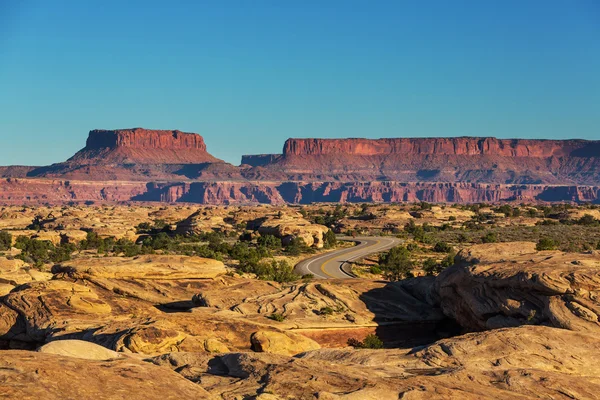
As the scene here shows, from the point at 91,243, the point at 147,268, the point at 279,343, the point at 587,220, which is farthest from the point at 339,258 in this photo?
the point at 587,220

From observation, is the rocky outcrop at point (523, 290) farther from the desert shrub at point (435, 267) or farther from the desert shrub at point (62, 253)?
the desert shrub at point (62, 253)

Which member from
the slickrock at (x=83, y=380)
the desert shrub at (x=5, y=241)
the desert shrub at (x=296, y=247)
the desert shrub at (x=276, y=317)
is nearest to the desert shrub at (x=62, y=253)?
the desert shrub at (x=5, y=241)

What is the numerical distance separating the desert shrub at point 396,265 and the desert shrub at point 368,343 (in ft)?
72.0

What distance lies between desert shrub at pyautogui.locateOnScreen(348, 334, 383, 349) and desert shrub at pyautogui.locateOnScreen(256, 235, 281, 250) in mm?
43869

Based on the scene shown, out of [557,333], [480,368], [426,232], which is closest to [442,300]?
[557,333]

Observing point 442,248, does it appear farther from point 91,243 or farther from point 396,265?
point 91,243

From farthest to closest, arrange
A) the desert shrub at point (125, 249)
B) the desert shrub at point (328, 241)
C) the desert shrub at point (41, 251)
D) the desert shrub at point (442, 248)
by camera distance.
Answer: the desert shrub at point (328, 241)
the desert shrub at point (442, 248)
the desert shrub at point (125, 249)
the desert shrub at point (41, 251)

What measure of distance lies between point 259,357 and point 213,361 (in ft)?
4.33

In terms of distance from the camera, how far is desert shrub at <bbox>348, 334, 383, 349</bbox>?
25656 millimetres

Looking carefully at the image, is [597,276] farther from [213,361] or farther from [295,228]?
[295,228]

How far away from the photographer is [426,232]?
87938 millimetres

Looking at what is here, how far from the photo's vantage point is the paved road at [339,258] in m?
53.4

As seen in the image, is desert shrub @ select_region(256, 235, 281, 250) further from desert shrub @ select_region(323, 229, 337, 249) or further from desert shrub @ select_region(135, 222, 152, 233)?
desert shrub @ select_region(135, 222, 152, 233)

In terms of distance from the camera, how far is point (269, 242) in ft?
237
